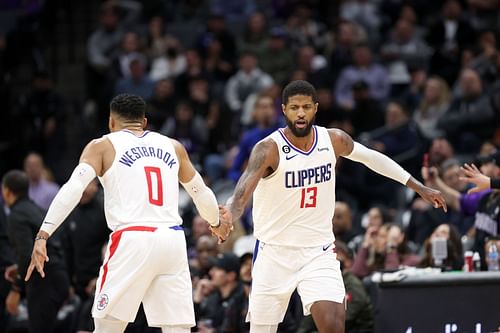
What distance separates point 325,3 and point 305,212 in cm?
1233

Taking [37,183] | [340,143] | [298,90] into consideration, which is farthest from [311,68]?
[298,90]

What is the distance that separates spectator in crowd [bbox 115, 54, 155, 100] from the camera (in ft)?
62.9

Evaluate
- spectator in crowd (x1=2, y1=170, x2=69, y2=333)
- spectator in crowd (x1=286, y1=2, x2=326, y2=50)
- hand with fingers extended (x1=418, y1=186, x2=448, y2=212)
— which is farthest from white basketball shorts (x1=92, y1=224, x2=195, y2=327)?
spectator in crowd (x1=286, y1=2, x2=326, y2=50)

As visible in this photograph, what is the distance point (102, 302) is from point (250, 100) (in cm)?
953

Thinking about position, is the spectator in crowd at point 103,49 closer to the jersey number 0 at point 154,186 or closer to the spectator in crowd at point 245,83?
the spectator in crowd at point 245,83

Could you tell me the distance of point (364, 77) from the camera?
18516 mm

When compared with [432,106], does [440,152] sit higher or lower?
lower

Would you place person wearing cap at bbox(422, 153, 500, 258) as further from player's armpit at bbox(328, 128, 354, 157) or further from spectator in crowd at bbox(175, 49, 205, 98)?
spectator in crowd at bbox(175, 49, 205, 98)

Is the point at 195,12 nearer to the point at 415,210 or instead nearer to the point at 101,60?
the point at 101,60

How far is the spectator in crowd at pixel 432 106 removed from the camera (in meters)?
17.2

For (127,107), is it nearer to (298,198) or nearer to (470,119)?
(298,198)

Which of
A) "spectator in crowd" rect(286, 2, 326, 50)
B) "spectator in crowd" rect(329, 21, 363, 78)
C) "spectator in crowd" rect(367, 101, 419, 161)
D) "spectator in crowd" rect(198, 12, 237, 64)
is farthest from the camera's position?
"spectator in crowd" rect(286, 2, 326, 50)

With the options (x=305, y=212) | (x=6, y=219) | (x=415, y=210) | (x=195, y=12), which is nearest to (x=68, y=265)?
(x=6, y=219)

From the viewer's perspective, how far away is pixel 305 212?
9.67 m
